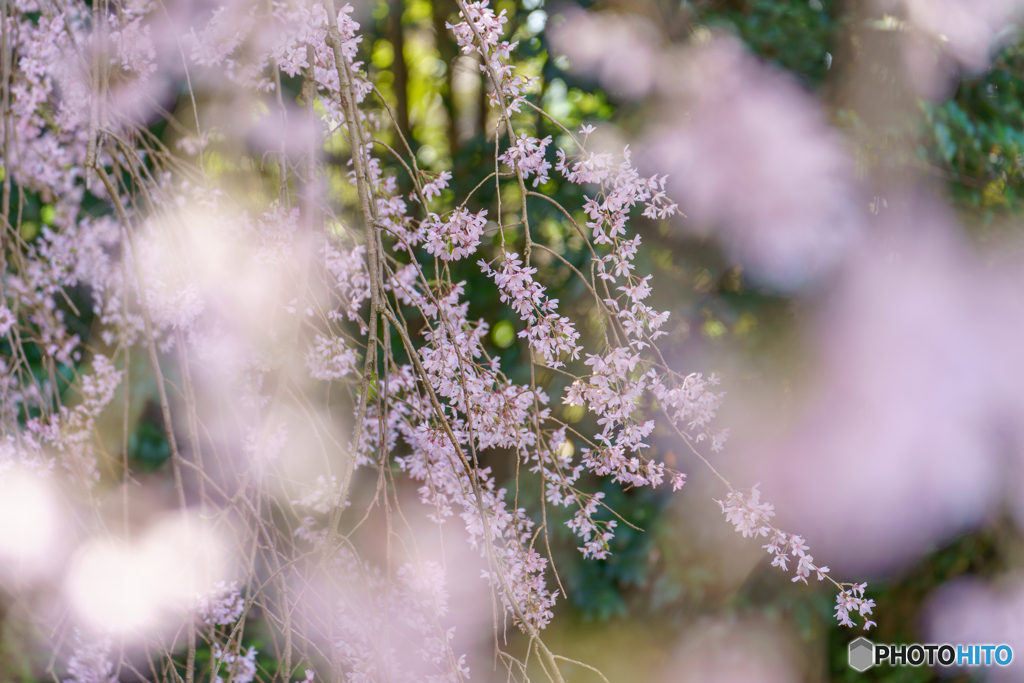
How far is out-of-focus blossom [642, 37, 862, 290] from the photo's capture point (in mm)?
1694

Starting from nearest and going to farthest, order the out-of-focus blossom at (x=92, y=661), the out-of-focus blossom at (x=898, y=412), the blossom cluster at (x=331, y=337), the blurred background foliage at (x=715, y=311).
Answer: the blossom cluster at (x=331, y=337)
the out-of-focus blossom at (x=92, y=661)
the out-of-focus blossom at (x=898, y=412)
the blurred background foliage at (x=715, y=311)

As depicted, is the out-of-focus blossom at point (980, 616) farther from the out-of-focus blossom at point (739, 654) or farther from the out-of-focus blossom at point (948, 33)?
the out-of-focus blossom at point (948, 33)

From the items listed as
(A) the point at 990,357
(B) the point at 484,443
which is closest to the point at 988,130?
(A) the point at 990,357

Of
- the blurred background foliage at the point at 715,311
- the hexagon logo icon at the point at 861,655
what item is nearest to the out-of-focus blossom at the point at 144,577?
the blurred background foliage at the point at 715,311

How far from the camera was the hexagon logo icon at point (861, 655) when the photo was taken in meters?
1.90

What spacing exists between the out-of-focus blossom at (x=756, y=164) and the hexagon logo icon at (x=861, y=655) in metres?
1.08

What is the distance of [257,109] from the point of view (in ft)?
5.86

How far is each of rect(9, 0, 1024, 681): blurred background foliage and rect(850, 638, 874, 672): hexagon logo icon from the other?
0.03 m

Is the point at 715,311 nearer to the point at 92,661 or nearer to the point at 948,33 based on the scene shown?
the point at 948,33

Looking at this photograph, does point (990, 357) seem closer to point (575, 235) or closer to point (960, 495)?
point (960, 495)

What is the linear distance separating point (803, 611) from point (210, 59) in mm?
1922

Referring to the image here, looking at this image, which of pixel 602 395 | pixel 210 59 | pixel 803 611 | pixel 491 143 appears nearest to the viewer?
pixel 602 395

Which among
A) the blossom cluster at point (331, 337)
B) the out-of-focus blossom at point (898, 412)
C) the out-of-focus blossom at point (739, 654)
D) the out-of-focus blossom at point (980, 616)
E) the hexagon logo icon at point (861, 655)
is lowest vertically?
the hexagon logo icon at point (861, 655)

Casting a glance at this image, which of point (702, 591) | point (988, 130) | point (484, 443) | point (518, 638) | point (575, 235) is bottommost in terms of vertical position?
point (518, 638)
